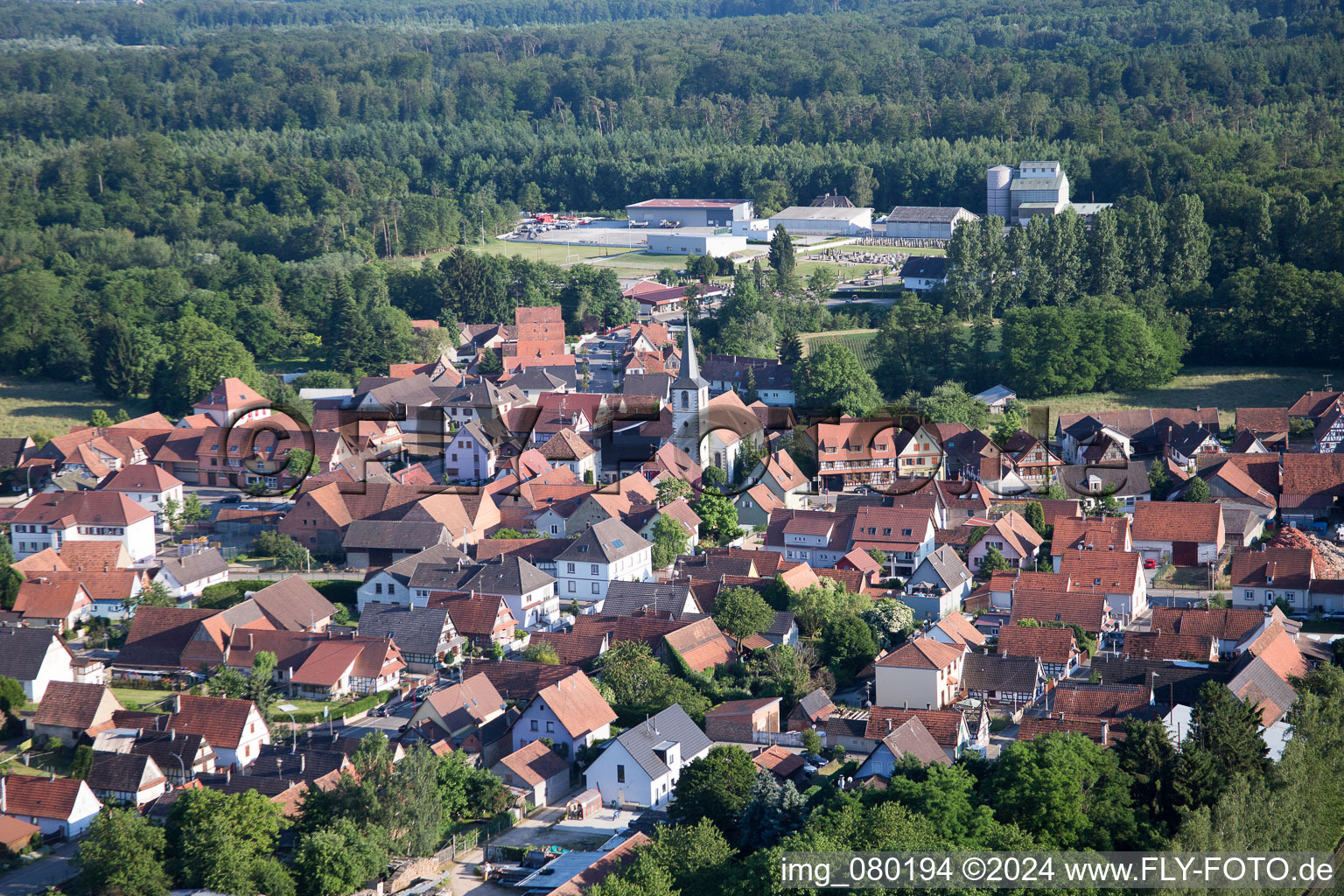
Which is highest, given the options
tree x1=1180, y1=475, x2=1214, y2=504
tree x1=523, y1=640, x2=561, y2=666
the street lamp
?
tree x1=523, y1=640, x2=561, y2=666

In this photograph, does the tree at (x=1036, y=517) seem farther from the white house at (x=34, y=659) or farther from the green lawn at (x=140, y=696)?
the white house at (x=34, y=659)

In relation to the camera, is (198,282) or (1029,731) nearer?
(1029,731)

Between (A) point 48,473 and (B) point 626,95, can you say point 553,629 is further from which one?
(B) point 626,95

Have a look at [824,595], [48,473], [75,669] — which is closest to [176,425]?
[48,473]

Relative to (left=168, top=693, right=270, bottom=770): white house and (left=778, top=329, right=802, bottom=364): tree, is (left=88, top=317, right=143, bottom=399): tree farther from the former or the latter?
(left=168, top=693, right=270, bottom=770): white house

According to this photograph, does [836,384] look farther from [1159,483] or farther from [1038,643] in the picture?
[1038,643]

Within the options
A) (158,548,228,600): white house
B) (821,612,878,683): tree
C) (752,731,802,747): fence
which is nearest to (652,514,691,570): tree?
(821,612,878,683): tree

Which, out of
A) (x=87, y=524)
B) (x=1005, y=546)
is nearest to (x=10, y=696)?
(x=87, y=524)
